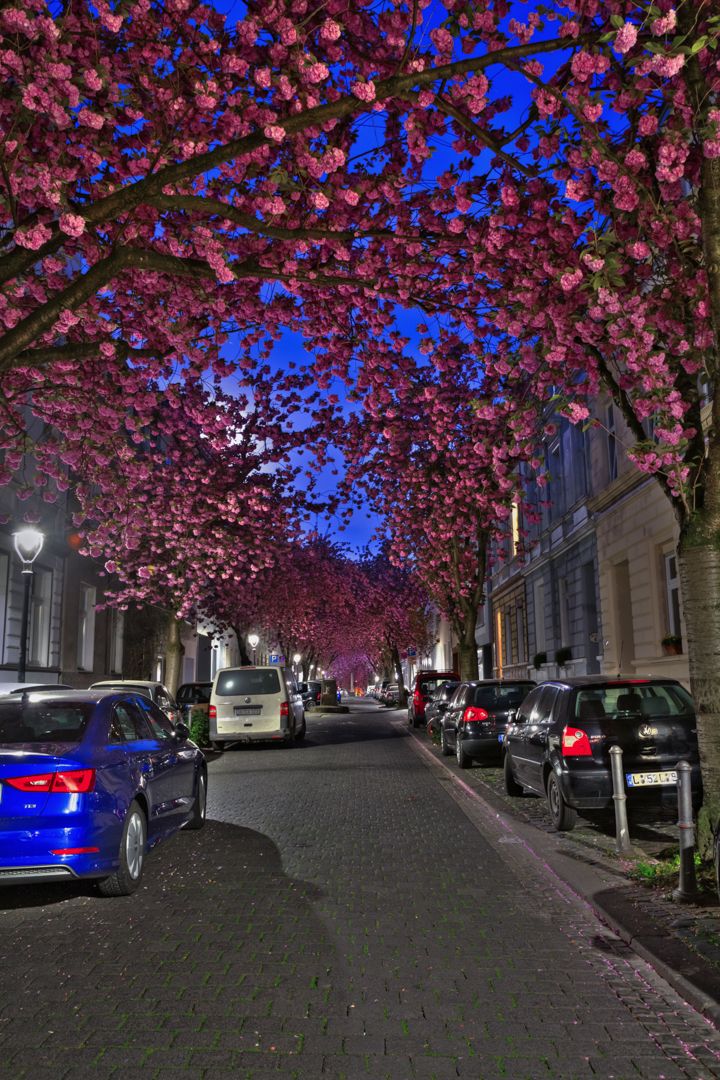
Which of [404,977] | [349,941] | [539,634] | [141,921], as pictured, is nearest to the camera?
[404,977]

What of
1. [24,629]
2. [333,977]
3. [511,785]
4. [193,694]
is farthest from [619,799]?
[193,694]

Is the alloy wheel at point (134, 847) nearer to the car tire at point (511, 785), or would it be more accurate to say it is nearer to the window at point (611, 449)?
the car tire at point (511, 785)

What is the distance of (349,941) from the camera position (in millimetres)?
5602

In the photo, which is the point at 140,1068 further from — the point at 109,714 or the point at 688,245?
the point at 688,245

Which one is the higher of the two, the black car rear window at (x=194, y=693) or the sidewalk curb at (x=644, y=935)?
the black car rear window at (x=194, y=693)

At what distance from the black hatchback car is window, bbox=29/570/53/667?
1855 cm

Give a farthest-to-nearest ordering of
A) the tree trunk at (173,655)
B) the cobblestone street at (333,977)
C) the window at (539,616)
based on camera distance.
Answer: the window at (539,616)
the tree trunk at (173,655)
the cobblestone street at (333,977)

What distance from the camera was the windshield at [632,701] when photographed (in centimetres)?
939

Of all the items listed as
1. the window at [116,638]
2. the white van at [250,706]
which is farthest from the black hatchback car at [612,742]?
the window at [116,638]

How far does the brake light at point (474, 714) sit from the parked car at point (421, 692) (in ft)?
45.0

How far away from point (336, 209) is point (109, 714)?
5.08 meters

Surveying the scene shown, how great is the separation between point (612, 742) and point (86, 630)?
78.9 ft

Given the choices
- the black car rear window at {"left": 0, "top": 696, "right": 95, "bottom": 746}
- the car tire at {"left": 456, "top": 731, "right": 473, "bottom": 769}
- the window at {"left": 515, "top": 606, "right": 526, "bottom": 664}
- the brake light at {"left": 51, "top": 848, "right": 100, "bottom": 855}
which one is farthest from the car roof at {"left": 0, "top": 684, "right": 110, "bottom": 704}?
the window at {"left": 515, "top": 606, "right": 526, "bottom": 664}

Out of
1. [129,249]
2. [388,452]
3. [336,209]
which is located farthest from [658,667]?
[129,249]
